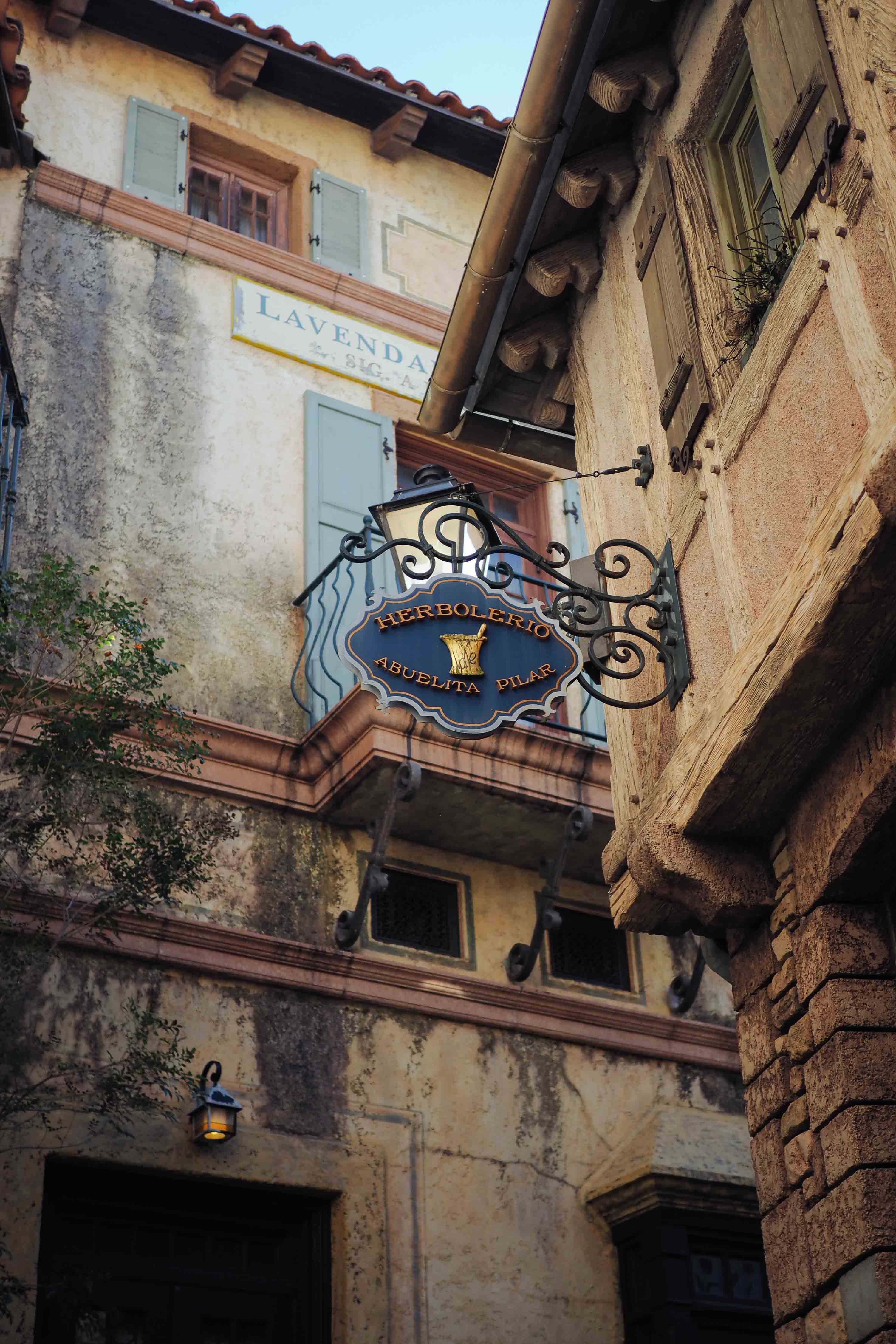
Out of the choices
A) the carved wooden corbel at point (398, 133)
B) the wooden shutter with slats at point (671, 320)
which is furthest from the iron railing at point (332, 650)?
the carved wooden corbel at point (398, 133)

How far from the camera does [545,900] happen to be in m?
10.0

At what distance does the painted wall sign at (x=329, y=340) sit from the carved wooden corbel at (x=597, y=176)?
4.60 meters

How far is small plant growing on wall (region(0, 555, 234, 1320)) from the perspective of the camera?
758 centimetres

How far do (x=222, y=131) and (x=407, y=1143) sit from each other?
8.12 m

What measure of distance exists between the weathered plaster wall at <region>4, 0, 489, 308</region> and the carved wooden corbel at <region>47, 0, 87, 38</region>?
6 centimetres

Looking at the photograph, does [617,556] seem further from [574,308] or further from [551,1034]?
[551,1034]

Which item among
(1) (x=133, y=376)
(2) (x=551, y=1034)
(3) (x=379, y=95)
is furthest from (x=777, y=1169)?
(3) (x=379, y=95)

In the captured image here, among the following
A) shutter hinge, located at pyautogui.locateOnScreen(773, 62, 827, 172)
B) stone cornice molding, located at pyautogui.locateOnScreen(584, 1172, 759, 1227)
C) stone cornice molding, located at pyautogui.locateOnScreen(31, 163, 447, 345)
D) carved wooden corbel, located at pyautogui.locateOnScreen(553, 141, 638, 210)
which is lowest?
stone cornice molding, located at pyautogui.locateOnScreen(584, 1172, 759, 1227)

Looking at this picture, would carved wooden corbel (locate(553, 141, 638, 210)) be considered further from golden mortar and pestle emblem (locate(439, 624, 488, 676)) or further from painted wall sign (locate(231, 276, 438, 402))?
painted wall sign (locate(231, 276, 438, 402))

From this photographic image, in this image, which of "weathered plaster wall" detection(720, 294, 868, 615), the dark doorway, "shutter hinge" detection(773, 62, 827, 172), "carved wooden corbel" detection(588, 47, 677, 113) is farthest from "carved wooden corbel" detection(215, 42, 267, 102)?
the dark doorway

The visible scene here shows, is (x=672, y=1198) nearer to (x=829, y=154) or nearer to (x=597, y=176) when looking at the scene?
(x=597, y=176)

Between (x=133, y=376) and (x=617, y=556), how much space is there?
217 inches

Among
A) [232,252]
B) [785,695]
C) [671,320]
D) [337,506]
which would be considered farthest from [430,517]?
[232,252]

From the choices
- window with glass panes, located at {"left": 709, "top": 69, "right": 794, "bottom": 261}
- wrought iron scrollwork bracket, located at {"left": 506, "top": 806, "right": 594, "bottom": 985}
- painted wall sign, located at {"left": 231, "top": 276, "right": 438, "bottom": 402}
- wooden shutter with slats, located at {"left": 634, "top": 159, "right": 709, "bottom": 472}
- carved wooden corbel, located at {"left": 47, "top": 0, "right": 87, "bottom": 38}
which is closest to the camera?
window with glass panes, located at {"left": 709, "top": 69, "right": 794, "bottom": 261}
